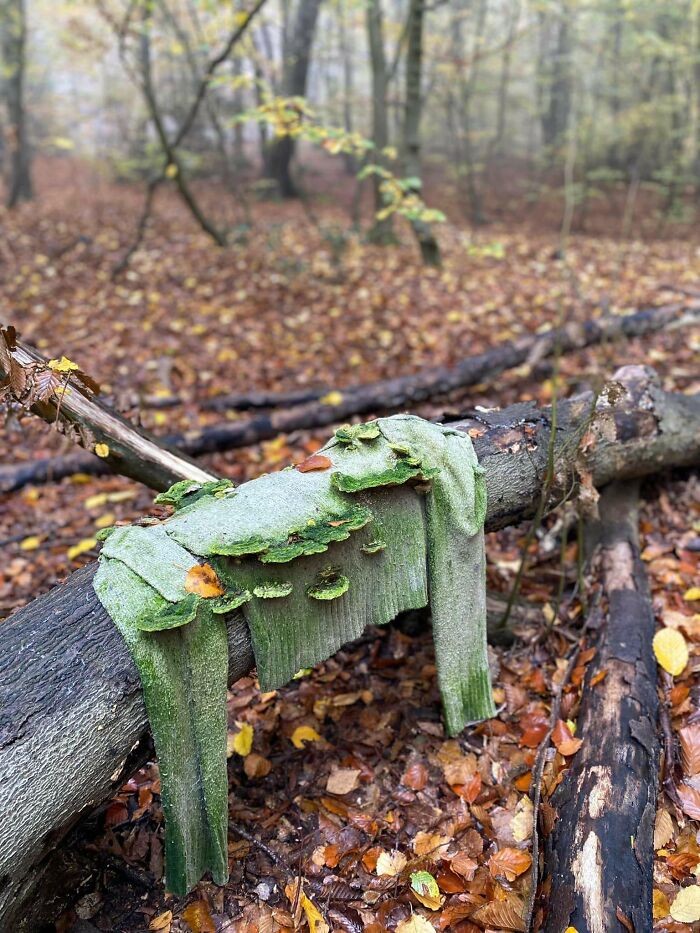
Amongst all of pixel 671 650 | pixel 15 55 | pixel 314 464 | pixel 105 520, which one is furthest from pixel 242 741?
pixel 15 55

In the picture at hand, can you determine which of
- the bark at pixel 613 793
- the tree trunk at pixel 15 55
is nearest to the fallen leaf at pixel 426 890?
the bark at pixel 613 793

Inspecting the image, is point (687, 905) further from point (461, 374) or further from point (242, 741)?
point (461, 374)

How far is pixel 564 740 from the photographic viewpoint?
2359mm

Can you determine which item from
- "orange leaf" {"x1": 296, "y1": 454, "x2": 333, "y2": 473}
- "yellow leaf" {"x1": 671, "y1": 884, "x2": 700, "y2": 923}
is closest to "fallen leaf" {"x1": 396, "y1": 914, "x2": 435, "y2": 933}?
"yellow leaf" {"x1": 671, "y1": 884, "x2": 700, "y2": 923}

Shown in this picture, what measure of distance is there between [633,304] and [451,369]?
9.78 ft

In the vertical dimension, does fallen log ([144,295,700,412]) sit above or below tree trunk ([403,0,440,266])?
below

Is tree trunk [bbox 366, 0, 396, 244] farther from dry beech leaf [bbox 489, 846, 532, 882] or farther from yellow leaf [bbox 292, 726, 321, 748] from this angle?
dry beech leaf [bbox 489, 846, 532, 882]

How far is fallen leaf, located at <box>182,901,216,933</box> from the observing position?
6.49ft

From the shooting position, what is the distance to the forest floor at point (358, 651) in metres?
2.06

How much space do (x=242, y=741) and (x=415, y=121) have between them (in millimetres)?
8577

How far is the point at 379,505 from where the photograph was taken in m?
2.25

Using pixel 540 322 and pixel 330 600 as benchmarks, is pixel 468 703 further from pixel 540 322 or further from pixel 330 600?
pixel 540 322

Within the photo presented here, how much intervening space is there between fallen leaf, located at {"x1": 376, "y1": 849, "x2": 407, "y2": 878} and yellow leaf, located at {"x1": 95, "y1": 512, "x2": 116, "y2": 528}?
283 cm

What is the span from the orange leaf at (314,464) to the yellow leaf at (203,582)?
569mm
